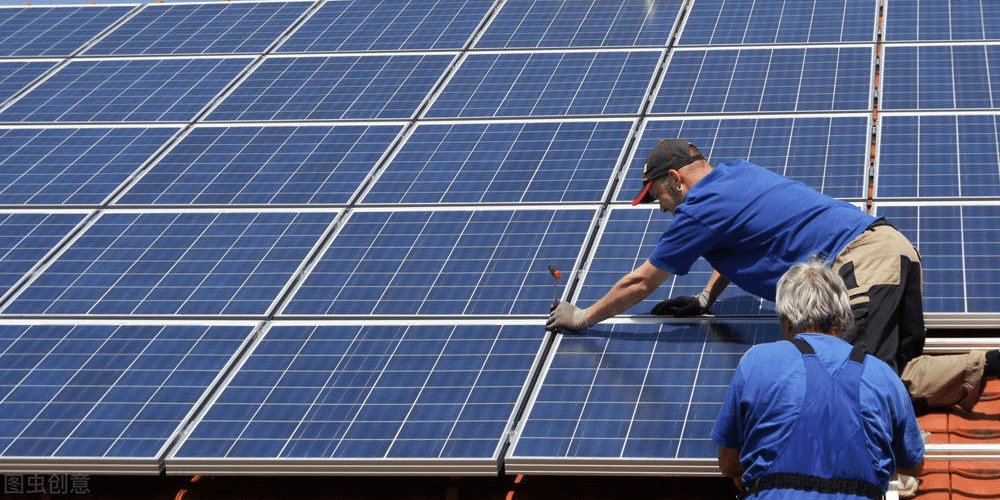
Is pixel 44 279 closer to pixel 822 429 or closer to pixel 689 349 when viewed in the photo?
pixel 689 349

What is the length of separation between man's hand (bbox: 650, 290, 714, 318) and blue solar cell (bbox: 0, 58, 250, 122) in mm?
6874

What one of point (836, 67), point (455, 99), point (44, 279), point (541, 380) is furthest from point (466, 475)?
point (836, 67)

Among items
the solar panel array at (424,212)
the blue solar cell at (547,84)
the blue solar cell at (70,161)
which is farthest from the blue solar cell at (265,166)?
the blue solar cell at (547,84)

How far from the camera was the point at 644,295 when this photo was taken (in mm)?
8078

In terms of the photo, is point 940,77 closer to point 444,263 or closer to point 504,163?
point 504,163

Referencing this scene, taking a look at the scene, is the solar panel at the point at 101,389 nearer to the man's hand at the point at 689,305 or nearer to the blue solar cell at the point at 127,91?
the man's hand at the point at 689,305

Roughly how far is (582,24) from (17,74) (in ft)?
24.6

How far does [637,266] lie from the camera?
30.5 feet

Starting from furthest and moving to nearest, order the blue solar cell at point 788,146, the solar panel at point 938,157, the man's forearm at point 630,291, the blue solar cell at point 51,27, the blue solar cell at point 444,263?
the blue solar cell at point 51,27, the blue solar cell at point 788,146, the solar panel at point 938,157, the blue solar cell at point 444,263, the man's forearm at point 630,291

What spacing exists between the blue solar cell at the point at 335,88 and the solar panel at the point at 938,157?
16.5 ft

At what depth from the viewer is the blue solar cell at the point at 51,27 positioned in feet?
54.1

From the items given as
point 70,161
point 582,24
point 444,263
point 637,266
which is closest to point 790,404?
point 637,266

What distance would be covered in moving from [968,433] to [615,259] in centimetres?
300

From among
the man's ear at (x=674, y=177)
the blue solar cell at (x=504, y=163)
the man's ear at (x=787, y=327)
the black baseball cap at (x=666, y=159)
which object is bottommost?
the blue solar cell at (x=504, y=163)
